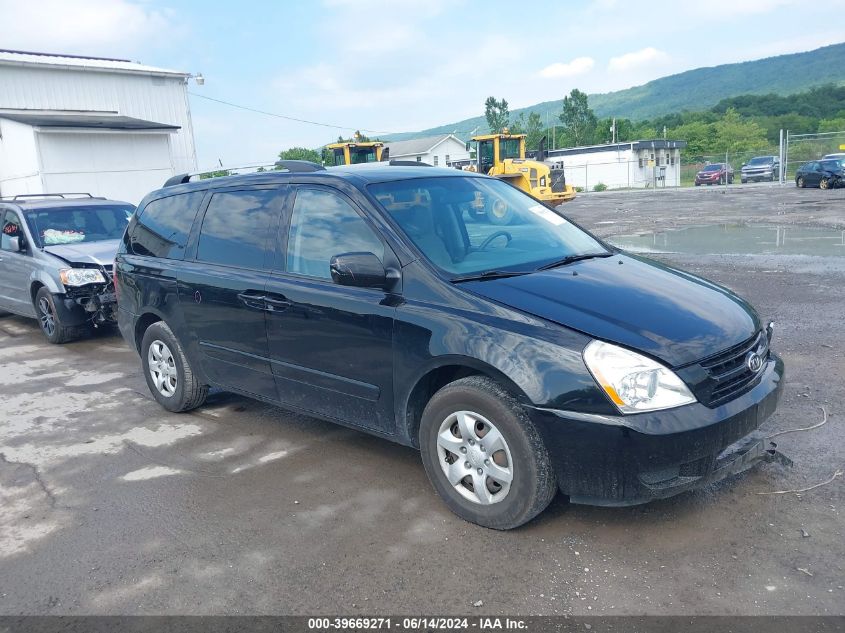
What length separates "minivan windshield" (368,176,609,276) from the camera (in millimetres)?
4004

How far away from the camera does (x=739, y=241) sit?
47.7 feet

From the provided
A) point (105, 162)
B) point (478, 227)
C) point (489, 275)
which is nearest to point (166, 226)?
point (478, 227)

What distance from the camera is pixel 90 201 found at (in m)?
9.75

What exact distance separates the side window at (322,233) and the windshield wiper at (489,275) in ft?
1.71

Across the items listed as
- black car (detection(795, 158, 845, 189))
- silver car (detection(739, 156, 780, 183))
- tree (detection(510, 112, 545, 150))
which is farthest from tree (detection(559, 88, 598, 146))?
black car (detection(795, 158, 845, 189))

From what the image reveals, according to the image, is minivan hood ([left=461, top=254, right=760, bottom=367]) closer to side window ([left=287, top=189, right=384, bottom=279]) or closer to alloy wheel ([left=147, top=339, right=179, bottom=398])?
side window ([left=287, top=189, right=384, bottom=279])

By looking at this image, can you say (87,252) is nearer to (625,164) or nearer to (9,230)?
(9,230)

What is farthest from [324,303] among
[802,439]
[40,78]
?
[40,78]

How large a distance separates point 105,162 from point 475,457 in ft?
73.7

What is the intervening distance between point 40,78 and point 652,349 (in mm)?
26344

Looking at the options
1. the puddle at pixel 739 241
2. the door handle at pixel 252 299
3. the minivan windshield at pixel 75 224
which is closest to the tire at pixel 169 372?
the door handle at pixel 252 299

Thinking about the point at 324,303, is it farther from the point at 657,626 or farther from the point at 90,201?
the point at 90,201

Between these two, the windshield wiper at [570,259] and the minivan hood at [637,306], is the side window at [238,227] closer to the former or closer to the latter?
the minivan hood at [637,306]

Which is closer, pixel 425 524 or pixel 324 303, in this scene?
pixel 425 524
